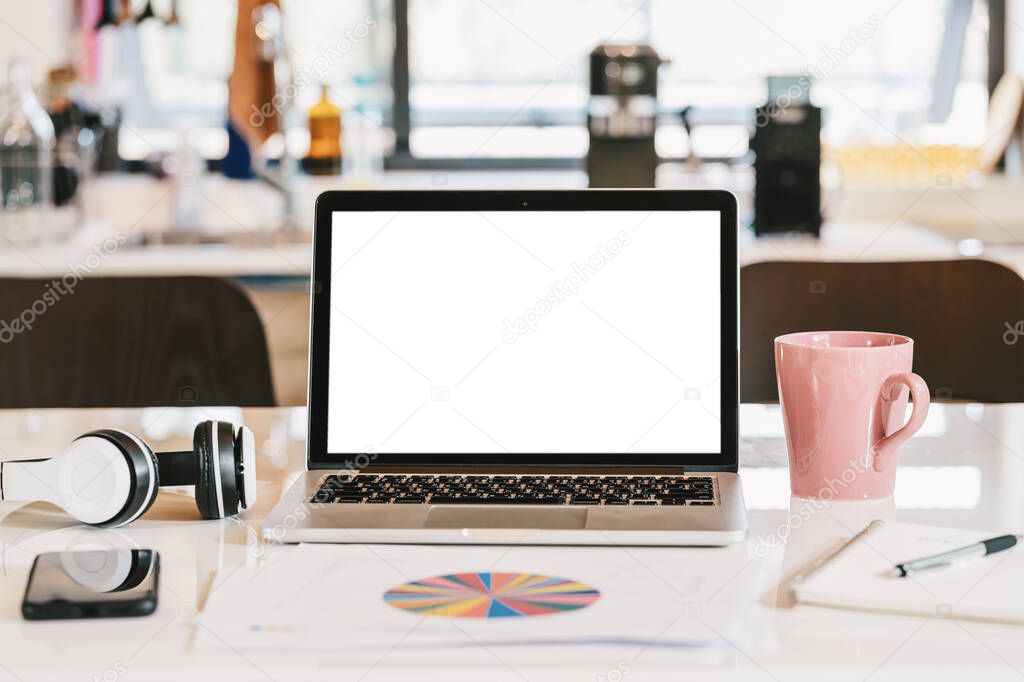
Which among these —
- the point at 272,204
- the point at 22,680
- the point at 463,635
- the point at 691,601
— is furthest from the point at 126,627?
the point at 272,204

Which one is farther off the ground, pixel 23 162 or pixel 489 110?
pixel 489 110

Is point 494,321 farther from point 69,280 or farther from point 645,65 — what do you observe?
point 645,65

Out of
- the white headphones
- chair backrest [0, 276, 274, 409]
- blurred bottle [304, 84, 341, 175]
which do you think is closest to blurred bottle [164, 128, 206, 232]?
blurred bottle [304, 84, 341, 175]

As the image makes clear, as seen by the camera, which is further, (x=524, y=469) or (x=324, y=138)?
(x=324, y=138)

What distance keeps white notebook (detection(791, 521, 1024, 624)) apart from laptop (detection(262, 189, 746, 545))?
0.52ft

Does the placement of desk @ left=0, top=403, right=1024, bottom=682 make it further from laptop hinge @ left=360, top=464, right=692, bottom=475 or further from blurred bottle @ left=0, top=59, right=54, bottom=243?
blurred bottle @ left=0, top=59, right=54, bottom=243

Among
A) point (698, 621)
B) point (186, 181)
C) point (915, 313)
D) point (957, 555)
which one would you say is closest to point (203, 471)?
point (698, 621)

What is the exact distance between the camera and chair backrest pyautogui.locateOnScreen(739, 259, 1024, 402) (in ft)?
4.83

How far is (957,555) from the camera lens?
0.71 meters

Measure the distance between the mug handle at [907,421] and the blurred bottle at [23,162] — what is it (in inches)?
79.6

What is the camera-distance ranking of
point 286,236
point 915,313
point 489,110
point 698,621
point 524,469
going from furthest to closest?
point 489,110, point 286,236, point 915,313, point 524,469, point 698,621

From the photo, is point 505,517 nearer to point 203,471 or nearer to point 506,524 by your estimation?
point 506,524

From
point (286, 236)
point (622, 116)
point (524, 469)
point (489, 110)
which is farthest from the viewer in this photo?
point (489, 110)

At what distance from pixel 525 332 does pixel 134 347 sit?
0.72 m
